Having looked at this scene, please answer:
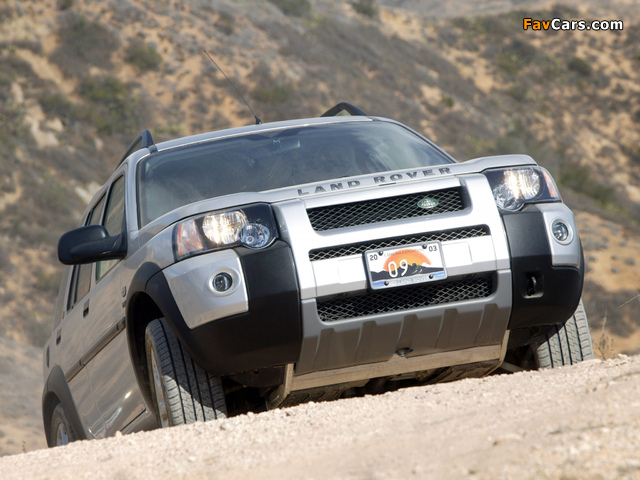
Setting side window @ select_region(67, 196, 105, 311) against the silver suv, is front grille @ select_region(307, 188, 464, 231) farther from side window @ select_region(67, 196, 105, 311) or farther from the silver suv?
side window @ select_region(67, 196, 105, 311)

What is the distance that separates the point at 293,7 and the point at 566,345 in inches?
1431

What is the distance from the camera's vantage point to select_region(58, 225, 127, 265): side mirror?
4160mm

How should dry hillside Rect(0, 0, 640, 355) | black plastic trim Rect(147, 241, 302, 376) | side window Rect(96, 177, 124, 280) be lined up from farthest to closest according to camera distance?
dry hillside Rect(0, 0, 640, 355) → side window Rect(96, 177, 124, 280) → black plastic trim Rect(147, 241, 302, 376)

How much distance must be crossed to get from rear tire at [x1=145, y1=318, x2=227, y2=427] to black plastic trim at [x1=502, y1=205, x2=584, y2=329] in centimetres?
141

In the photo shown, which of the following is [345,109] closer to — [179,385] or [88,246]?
[88,246]

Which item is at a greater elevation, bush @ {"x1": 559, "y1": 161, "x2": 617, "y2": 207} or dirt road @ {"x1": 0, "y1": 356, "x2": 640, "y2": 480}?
dirt road @ {"x1": 0, "y1": 356, "x2": 640, "y2": 480}

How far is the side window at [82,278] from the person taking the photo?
5.36 meters

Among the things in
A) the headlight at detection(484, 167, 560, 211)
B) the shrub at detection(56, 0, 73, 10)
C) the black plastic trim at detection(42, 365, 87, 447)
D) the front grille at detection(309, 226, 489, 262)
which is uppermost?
the shrub at detection(56, 0, 73, 10)

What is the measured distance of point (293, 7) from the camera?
38.6 meters

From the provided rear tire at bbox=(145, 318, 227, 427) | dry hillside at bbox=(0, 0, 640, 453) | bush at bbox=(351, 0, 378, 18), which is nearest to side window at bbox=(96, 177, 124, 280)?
rear tire at bbox=(145, 318, 227, 427)

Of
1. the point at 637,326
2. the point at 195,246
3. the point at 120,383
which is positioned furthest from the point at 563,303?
the point at 637,326

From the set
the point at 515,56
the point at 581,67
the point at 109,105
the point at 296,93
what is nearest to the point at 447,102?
the point at 296,93

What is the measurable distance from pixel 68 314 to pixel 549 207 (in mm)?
3302

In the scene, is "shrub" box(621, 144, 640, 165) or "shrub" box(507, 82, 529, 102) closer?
"shrub" box(621, 144, 640, 165)
